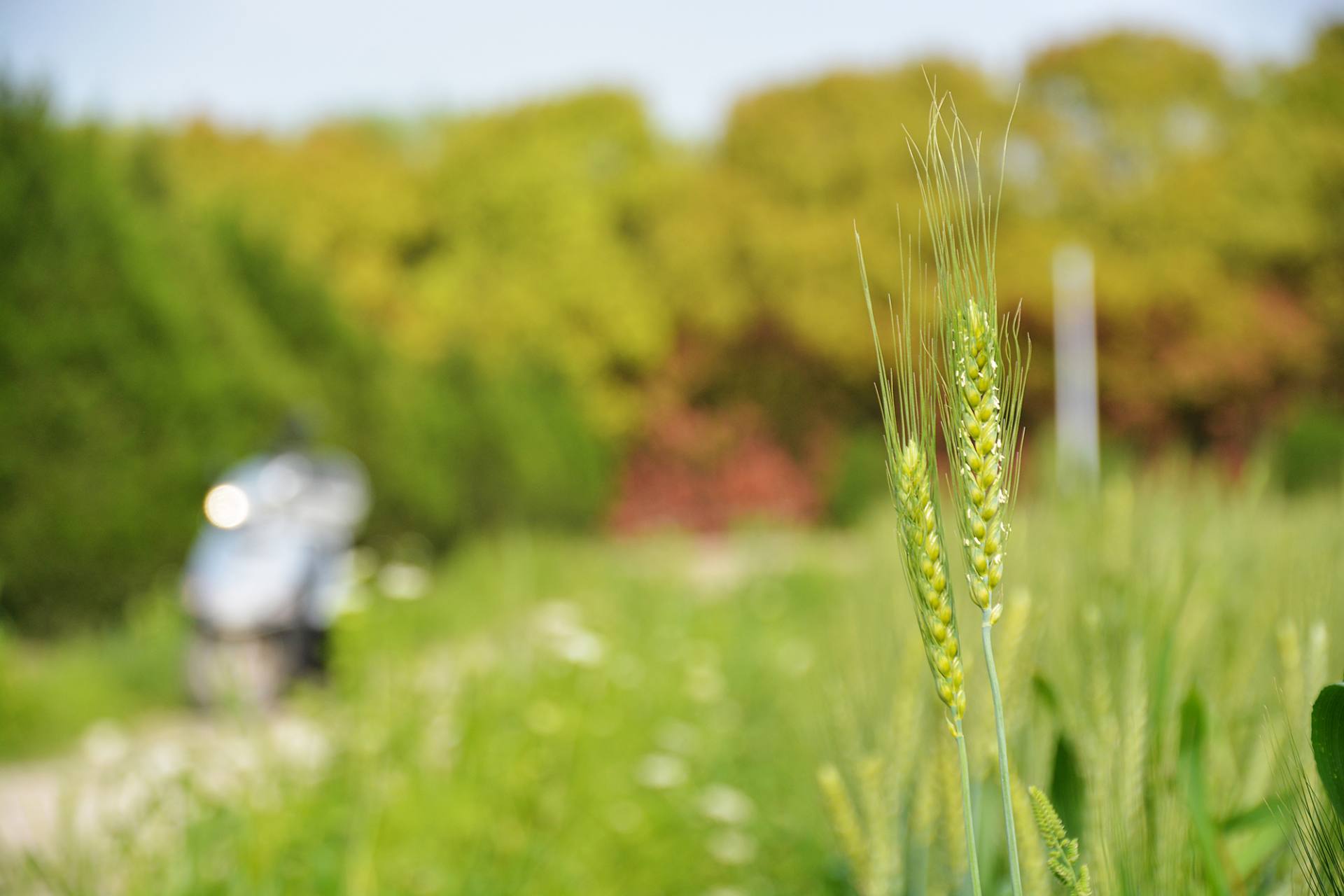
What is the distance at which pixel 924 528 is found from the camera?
733mm

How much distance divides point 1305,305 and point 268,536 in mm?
19617

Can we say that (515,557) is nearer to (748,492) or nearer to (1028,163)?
(748,492)

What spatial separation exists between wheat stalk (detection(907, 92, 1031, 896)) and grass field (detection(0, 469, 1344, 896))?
27 cm

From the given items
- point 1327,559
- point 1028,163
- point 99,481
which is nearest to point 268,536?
point 99,481

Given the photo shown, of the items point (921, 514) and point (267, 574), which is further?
point (267, 574)

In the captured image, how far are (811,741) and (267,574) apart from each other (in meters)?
4.34

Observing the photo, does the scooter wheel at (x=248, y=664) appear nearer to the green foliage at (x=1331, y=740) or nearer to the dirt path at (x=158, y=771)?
the dirt path at (x=158, y=771)

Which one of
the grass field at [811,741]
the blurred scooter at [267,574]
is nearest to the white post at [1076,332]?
the blurred scooter at [267,574]

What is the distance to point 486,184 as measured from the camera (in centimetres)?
2227

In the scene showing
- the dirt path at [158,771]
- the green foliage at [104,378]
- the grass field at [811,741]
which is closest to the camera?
the grass field at [811,741]

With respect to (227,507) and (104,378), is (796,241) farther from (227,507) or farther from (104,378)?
(227,507)

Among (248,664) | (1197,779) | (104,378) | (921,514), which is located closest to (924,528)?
(921,514)

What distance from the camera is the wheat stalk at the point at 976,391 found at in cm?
70

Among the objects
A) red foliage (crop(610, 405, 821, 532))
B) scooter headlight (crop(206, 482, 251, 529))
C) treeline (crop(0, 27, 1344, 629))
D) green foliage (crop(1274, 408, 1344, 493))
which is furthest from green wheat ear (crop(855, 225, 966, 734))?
red foliage (crop(610, 405, 821, 532))
